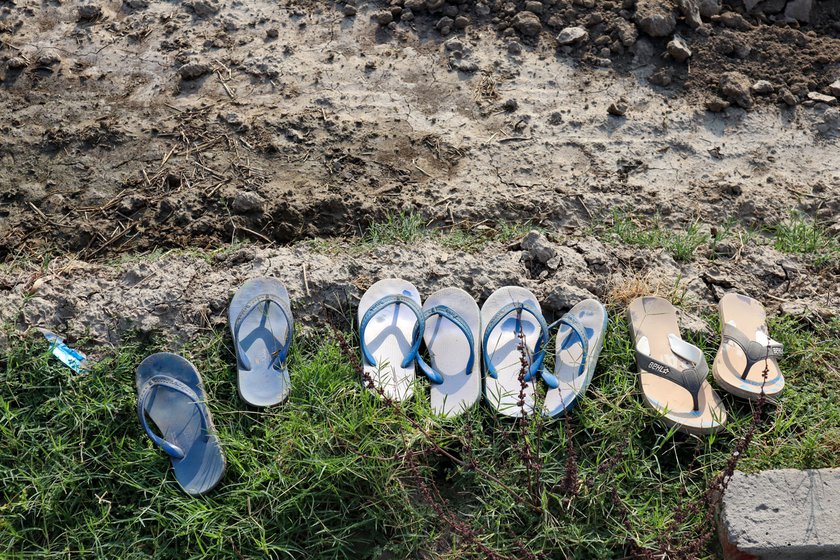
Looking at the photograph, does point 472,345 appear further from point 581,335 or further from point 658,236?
point 658,236

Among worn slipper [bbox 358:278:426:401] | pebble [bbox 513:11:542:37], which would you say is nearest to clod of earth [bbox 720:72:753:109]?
pebble [bbox 513:11:542:37]

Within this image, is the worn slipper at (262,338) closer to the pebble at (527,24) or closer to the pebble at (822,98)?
the pebble at (527,24)

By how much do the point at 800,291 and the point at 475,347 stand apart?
1518 mm

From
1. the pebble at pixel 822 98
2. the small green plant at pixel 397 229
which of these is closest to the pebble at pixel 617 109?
the pebble at pixel 822 98

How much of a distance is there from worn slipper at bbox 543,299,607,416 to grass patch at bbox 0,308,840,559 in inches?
2.8

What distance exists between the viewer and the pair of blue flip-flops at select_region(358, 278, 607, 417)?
325 cm

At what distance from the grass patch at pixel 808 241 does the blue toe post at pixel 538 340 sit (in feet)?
4.30

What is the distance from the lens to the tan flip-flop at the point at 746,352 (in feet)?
10.6

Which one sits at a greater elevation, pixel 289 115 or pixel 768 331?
pixel 289 115

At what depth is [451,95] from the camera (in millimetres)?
4480

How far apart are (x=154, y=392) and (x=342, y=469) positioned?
840 mm

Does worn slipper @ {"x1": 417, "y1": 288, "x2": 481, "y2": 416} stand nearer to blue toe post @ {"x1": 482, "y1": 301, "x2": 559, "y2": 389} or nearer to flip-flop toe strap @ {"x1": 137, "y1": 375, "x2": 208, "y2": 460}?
blue toe post @ {"x1": 482, "y1": 301, "x2": 559, "y2": 389}

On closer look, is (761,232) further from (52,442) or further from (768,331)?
(52,442)

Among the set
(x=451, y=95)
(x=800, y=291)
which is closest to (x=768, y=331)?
(x=800, y=291)
